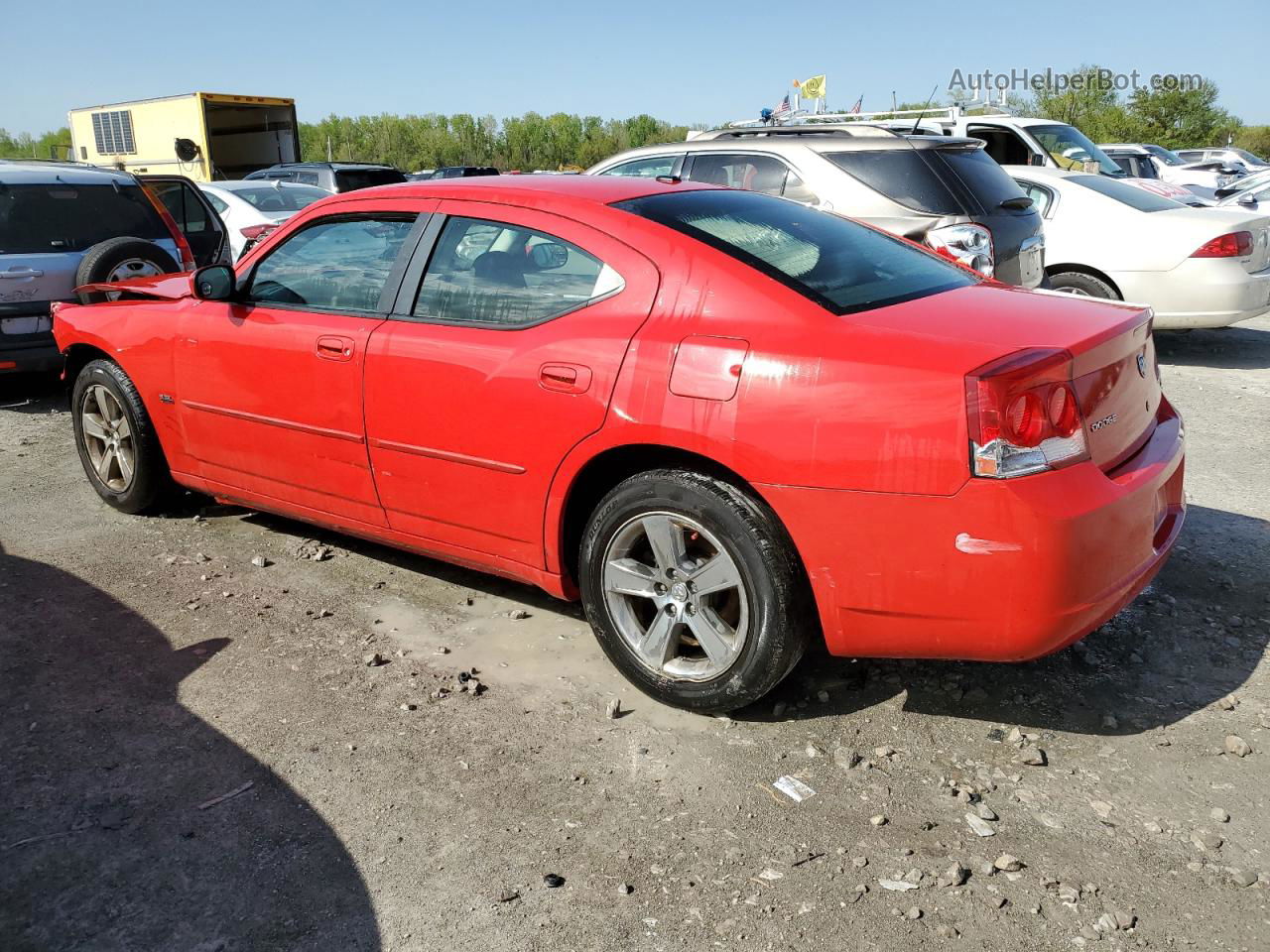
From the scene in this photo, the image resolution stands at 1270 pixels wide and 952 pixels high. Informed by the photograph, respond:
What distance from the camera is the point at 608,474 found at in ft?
11.8

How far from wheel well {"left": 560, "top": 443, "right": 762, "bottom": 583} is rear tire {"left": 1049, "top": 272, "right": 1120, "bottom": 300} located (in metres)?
6.40

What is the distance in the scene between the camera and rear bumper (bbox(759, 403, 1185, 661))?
2805 millimetres

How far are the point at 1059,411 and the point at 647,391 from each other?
1.14 m

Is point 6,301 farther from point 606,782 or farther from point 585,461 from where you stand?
point 606,782

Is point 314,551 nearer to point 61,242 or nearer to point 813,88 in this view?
point 61,242

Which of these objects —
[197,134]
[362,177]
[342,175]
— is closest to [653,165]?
[342,175]

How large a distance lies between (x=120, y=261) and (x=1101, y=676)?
6999 millimetres

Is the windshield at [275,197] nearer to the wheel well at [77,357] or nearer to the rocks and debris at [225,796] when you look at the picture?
the wheel well at [77,357]

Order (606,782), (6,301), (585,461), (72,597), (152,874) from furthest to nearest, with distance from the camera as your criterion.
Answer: (6,301)
(72,597)
(585,461)
(606,782)
(152,874)

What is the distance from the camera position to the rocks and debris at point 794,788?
9.96 feet

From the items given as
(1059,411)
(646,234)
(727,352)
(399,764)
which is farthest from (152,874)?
(1059,411)

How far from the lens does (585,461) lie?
11.3 ft

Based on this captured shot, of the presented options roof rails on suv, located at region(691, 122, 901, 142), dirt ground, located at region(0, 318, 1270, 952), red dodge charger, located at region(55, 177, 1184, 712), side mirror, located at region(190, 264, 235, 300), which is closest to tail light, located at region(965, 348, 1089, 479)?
red dodge charger, located at region(55, 177, 1184, 712)

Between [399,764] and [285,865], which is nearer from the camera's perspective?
[285,865]
